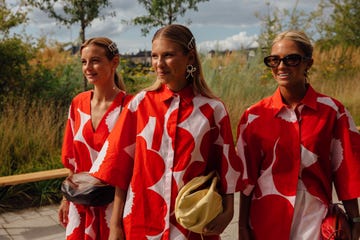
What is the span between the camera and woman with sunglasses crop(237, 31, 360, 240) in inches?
88.0

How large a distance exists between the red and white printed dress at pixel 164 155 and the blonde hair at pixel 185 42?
4 centimetres

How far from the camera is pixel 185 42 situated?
7.22 ft

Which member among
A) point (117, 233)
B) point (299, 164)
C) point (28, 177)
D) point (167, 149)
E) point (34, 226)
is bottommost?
point (34, 226)

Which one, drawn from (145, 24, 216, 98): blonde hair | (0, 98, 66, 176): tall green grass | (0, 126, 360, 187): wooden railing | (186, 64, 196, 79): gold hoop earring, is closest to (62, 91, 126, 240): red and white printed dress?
(145, 24, 216, 98): blonde hair

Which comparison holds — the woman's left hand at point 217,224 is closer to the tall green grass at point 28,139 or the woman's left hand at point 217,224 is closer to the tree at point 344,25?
the tall green grass at point 28,139

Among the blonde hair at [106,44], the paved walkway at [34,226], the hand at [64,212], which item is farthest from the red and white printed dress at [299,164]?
the paved walkway at [34,226]

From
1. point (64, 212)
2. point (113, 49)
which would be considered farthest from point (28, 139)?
point (113, 49)

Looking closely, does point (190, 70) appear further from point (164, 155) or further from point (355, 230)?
point (355, 230)

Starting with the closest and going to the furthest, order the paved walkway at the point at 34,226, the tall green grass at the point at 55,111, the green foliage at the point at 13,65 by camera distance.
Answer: the paved walkway at the point at 34,226 < the tall green grass at the point at 55,111 < the green foliage at the point at 13,65

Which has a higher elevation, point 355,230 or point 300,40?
point 300,40

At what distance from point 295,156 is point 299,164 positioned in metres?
0.04

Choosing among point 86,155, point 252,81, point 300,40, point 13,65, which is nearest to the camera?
point 300,40

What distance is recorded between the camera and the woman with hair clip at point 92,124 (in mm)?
2531

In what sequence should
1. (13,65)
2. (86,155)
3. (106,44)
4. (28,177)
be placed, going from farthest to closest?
(13,65) → (28,177) → (106,44) → (86,155)
